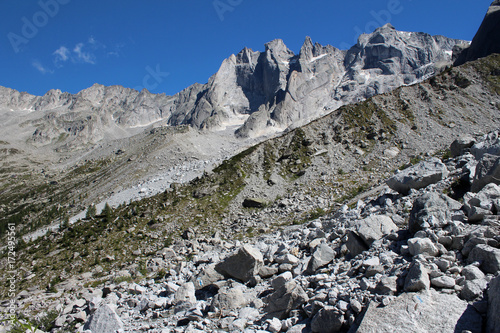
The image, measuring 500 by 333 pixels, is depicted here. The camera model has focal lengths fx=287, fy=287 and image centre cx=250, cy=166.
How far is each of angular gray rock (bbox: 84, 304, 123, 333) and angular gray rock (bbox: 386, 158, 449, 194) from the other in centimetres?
1519

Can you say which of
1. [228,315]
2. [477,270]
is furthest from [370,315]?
[228,315]

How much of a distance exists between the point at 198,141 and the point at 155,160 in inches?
1314

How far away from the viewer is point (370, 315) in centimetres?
629

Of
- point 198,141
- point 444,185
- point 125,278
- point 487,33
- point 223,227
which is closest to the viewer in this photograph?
point 444,185

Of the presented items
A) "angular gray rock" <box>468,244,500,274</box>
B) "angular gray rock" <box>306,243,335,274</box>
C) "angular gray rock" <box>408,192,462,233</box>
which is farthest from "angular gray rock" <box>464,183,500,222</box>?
"angular gray rock" <box>306,243,335,274</box>

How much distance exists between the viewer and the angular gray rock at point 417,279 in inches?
258

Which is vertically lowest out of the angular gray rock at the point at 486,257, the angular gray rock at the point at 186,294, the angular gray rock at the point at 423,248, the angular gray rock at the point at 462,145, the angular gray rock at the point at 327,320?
the angular gray rock at the point at 327,320

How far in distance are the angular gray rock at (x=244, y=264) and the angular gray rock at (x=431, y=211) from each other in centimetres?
619

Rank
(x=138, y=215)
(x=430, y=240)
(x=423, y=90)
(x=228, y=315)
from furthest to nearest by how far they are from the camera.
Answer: (x=423, y=90)
(x=138, y=215)
(x=228, y=315)
(x=430, y=240)

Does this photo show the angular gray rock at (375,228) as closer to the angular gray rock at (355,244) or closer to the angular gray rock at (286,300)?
the angular gray rock at (355,244)

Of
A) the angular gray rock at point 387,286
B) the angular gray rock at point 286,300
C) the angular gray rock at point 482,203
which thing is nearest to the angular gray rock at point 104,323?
the angular gray rock at point 286,300

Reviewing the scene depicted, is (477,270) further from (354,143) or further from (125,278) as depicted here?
(354,143)

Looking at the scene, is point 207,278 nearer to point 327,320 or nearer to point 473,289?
point 327,320

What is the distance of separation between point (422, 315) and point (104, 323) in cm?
1006
